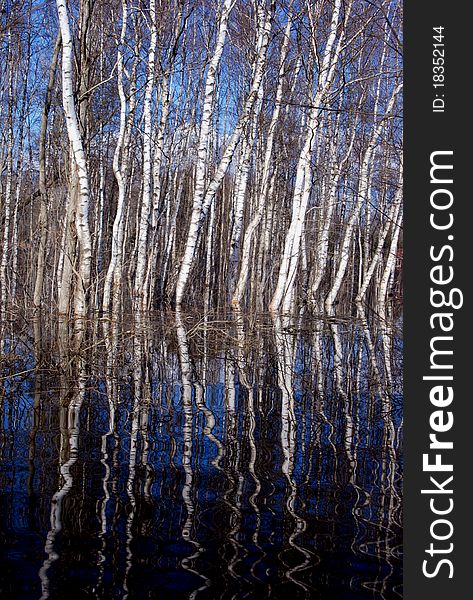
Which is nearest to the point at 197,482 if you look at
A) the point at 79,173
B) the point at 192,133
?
the point at 79,173

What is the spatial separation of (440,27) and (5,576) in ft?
12.5

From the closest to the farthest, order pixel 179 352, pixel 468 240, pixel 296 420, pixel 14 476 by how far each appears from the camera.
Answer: pixel 14 476 → pixel 468 240 → pixel 296 420 → pixel 179 352

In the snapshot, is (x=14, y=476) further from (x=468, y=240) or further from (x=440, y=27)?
(x=440, y=27)

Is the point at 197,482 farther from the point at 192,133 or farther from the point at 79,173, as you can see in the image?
the point at 192,133

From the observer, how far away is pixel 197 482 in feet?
9.26

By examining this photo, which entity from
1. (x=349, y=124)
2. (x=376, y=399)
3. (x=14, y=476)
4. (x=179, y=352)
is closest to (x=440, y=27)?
(x=376, y=399)

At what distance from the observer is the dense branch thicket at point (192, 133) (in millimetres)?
10898

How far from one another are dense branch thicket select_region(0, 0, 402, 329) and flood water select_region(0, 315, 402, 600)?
2.85 m

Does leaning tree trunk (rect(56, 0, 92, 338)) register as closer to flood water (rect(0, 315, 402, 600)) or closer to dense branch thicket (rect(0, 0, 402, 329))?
dense branch thicket (rect(0, 0, 402, 329))

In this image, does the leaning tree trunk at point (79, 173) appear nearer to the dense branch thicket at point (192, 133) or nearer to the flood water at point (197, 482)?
the dense branch thicket at point (192, 133)

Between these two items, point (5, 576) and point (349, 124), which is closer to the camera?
point (5, 576)

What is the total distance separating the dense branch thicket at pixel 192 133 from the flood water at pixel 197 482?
285cm

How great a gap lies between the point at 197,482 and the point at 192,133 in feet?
70.4

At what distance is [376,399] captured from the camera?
461 centimetres
